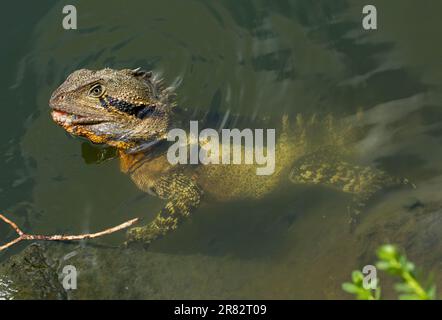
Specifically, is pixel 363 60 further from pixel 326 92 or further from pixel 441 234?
pixel 441 234

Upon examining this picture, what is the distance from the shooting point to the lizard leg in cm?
671

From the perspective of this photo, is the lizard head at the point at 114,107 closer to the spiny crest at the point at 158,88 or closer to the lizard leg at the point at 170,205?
the spiny crest at the point at 158,88

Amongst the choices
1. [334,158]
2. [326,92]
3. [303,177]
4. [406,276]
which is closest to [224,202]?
[303,177]

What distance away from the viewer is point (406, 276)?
3176 millimetres

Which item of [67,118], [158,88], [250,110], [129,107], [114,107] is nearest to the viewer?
[67,118]

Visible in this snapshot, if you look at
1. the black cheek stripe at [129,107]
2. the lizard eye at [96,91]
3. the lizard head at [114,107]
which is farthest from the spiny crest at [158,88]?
the lizard eye at [96,91]

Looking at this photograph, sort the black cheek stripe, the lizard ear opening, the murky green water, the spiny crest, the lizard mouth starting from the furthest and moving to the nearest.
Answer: the spiny crest < the lizard ear opening < the black cheek stripe < the lizard mouth < the murky green water

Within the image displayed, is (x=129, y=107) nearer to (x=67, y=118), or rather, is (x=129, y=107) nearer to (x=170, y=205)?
(x=67, y=118)

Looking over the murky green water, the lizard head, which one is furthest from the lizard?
the murky green water

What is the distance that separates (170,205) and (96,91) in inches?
67.6

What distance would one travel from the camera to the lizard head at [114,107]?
22.5 ft

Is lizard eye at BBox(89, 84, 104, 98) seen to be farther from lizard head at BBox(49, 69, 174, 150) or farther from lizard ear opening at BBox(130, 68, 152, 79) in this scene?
lizard ear opening at BBox(130, 68, 152, 79)

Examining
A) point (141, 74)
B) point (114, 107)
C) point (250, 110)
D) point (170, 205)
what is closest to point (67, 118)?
point (114, 107)

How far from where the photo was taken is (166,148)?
7.45 metres
